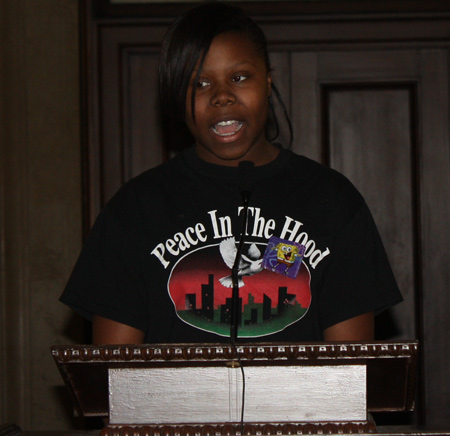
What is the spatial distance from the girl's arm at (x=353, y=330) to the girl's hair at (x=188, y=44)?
1.79 ft

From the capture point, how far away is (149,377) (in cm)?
101

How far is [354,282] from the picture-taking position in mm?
1502

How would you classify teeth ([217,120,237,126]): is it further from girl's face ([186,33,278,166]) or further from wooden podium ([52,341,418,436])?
wooden podium ([52,341,418,436])

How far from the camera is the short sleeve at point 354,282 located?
149 cm

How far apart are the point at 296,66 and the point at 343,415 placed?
2.13m

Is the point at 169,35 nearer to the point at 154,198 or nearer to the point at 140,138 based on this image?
the point at 154,198

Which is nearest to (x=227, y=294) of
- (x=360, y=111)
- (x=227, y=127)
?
(x=227, y=127)

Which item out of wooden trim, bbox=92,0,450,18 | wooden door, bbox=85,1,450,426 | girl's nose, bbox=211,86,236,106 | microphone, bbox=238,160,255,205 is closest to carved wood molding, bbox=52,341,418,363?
microphone, bbox=238,160,255,205

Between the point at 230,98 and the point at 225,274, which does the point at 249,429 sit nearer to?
the point at 225,274

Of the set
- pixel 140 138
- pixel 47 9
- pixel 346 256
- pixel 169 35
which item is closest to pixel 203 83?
pixel 169 35

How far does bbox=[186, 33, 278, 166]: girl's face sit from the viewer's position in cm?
156

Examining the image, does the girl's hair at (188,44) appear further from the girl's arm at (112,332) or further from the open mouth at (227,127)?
the girl's arm at (112,332)

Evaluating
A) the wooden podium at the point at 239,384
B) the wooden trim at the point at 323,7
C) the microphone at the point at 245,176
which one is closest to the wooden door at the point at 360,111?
the wooden trim at the point at 323,7

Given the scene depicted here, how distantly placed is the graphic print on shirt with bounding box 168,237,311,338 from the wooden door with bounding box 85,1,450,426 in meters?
1.49
